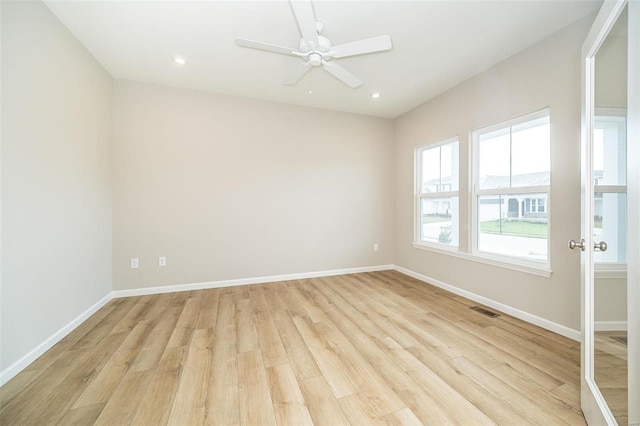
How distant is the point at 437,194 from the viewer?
3584mm

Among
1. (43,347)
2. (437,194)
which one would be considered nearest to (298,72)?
(437,194)

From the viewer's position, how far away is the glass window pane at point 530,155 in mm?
2324


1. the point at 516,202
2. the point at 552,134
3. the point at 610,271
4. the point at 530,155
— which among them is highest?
the point at 552,134

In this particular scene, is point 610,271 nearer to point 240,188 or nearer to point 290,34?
point 290,34

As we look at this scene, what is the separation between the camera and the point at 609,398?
1090 millimetres

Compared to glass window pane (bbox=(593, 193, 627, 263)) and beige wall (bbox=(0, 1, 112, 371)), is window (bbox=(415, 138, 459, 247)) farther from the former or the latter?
beige wall (bbox=(0, 1, 112, 371))

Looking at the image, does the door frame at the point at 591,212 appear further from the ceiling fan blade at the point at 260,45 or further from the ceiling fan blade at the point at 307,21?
the ceiling fan blade at the point at 260,45

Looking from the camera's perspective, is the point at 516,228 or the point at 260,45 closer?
the point at 260,45

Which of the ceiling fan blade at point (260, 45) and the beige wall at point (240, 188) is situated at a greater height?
the ceiling fan blade at point (260, 45)

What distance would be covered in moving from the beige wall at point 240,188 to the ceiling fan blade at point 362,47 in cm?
195

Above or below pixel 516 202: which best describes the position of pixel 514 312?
below

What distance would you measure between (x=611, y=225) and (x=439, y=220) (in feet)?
8.29

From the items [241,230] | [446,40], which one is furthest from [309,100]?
[241,230]

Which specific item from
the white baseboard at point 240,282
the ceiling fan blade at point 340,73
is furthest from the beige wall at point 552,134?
the ceiling fan blade at point 340,73
